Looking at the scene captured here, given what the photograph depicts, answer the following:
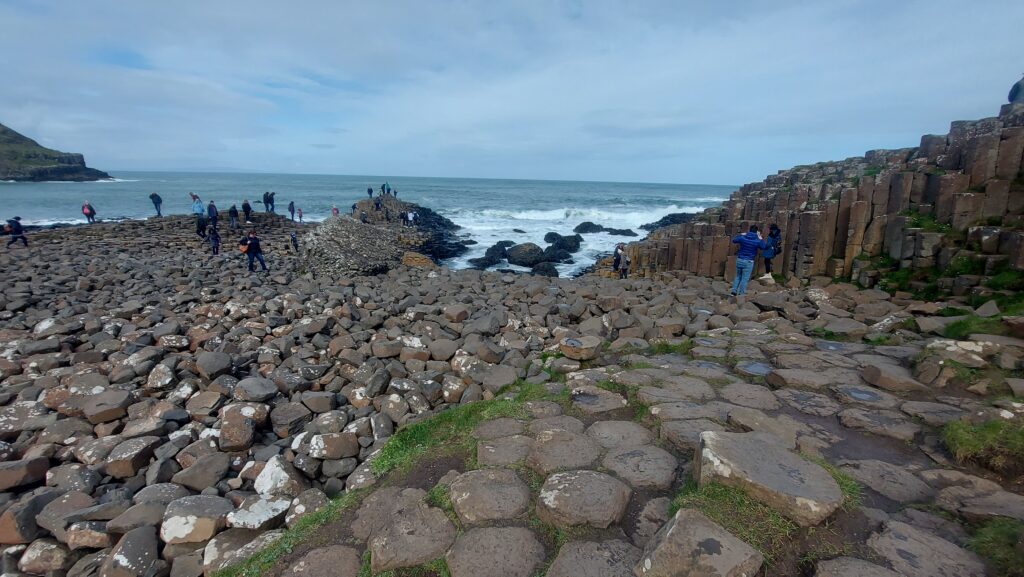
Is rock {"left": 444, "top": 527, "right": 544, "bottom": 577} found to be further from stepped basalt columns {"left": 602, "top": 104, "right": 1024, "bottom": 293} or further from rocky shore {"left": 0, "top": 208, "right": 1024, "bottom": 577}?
stepped basalt columns {"left": 602, "top": 104, "right": 1024, "bottom": 293}

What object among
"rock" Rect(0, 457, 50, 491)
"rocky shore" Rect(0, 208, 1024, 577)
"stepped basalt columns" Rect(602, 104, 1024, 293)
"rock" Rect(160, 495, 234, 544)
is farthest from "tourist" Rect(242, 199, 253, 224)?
"rock" Rect(160, 495, 234, 544)

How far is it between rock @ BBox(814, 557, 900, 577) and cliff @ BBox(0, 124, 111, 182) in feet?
366

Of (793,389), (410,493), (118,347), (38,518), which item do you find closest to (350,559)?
(410,493)

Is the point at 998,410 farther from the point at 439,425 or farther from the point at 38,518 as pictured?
the point at 38,518

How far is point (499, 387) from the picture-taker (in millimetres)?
5008

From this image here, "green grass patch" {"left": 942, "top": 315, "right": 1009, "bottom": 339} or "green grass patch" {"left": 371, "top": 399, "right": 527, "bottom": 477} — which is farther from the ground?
"green grass patch" {"left": 942, "top": 315, "right": 1009, "bottom": 339}

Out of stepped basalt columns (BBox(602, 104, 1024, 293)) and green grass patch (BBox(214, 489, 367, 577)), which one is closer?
green grass patch (BBox(214, 489, 367, 577))

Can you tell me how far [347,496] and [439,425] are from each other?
1.02 meters

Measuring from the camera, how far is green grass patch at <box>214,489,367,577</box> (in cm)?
265

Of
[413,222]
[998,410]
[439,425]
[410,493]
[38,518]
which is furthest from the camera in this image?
[413,222]

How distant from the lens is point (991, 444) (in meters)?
2.84

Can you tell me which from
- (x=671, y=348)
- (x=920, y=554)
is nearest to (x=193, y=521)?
(x=920, y=554)

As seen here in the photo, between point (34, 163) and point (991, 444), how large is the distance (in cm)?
12034

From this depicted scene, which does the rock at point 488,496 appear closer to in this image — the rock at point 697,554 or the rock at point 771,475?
the rock at point 697,554
